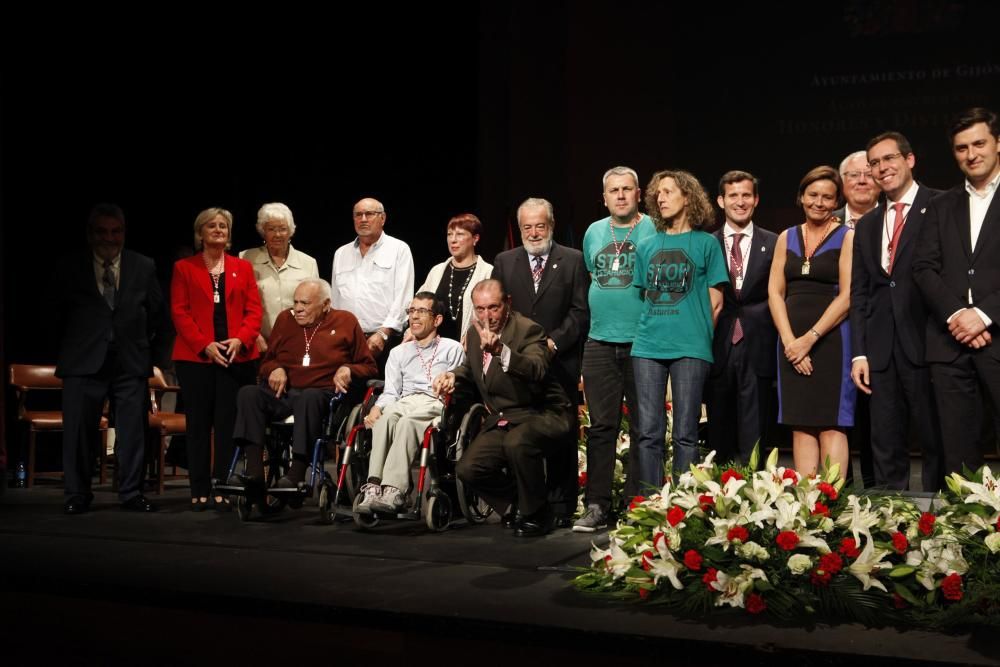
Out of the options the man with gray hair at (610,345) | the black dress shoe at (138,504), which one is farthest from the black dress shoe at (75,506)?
the man with gray hair at (610,345)

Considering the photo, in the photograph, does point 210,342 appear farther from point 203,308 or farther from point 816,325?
point 816,325

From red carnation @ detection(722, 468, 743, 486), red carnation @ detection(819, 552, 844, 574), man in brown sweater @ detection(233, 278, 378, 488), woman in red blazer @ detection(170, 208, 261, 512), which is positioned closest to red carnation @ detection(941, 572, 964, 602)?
red carnation @ detection(819, 552, 844, 574)

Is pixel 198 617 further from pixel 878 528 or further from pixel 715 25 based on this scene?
pixel 715 25

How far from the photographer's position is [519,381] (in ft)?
13.6

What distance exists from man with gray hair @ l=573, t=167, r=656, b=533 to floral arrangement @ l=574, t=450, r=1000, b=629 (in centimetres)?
132

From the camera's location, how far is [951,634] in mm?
2336

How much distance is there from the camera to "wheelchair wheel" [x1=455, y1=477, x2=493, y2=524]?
4297 mm

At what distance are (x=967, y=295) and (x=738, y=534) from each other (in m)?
1.32

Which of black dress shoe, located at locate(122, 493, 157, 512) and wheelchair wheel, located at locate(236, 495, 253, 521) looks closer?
wheelchair wheel, located at locate(236, 495, 253, 521)

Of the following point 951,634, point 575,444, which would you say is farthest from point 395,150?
point 951,634

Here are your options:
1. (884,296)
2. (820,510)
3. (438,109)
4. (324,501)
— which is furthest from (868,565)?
(438,109)

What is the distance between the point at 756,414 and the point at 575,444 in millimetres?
775

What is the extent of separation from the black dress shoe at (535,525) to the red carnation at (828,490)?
1505 millimetres

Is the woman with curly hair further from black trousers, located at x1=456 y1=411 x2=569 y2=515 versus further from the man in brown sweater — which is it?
the man in brown sweater
